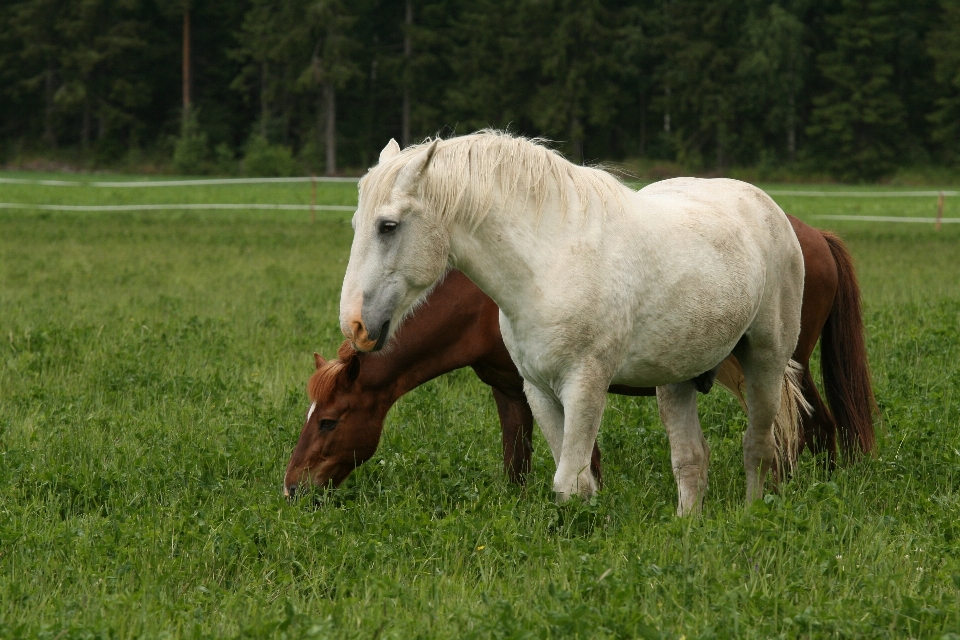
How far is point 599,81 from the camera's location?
1859 inches

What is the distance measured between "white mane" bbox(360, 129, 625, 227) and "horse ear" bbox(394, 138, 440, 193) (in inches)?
0.9

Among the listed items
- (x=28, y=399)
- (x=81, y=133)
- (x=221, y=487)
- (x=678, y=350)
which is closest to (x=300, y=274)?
(x=28, y=399)

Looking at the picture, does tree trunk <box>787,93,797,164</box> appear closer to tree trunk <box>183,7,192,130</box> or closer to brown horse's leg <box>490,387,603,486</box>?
tree trunk <box>183,7,192,130</box>

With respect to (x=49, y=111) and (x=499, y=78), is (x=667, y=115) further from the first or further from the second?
(x=49, y=111)

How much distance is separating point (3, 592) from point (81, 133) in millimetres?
51046

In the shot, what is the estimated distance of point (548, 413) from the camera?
14.1 feet

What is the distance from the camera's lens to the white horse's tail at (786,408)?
5371 mm

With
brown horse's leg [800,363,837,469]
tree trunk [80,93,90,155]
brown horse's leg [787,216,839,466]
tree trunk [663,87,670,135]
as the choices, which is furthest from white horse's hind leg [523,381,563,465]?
tree trunk [80,93,90,155]

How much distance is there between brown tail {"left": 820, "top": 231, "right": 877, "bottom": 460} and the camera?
571 centimetres

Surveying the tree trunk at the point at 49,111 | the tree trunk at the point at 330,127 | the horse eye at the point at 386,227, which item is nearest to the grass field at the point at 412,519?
the horse eye at the point at 386,227

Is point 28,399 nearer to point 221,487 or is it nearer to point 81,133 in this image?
point 221,487

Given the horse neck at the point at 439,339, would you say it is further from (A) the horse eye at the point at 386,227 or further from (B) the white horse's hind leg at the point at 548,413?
(A) the horse eye at the point at 386,227

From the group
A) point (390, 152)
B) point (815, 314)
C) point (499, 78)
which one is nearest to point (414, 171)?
point (390, 152)

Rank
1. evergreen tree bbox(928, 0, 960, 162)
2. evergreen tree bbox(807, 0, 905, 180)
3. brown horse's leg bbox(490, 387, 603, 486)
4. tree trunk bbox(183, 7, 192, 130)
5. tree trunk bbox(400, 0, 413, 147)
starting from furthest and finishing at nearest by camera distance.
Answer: tree trunk bbox(183, 7, 192, 130)
tree trunk bbox(400, 0, 413, 147)
evergreen tree bbox(807, 0, 905, 180)
evergreen tree bbox(928, 0, 960, 162)
brown horse's leg bbox(490, 387, 603, 486)
